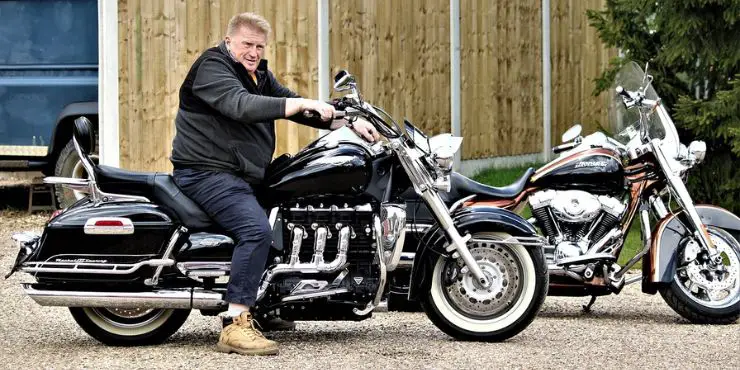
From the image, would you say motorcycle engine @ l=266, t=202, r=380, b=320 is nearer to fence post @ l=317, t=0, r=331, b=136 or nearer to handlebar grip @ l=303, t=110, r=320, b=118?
handlebar grip @ l=303, t=110, r=320, b=118

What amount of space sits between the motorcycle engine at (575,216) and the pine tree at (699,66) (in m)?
3.53

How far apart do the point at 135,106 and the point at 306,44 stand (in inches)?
65.6

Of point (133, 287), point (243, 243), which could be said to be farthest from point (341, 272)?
point (133, 287)

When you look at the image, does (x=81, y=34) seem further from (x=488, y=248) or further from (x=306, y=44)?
(x=488, y=248)

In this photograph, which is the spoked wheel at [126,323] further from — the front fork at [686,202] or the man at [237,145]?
the front fork at [686,202]

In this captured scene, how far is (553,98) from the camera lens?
61.0 feet

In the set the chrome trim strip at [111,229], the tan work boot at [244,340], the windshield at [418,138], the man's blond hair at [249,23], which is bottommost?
the tan work boot at [244,340]

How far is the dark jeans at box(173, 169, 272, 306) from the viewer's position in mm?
7195

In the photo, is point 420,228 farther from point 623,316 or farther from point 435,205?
point 623,316

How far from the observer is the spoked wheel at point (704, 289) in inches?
328

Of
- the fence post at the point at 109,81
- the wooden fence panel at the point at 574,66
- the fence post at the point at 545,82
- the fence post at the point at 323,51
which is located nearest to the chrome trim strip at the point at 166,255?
the fence post at the point at 323,51

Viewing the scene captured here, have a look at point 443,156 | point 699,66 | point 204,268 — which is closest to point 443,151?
point 443,156

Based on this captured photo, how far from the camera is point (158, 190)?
24.4 ft

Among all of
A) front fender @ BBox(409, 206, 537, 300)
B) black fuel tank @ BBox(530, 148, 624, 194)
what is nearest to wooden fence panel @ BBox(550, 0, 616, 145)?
black fuel tank @ BBox(530, 148, 624, 194)
